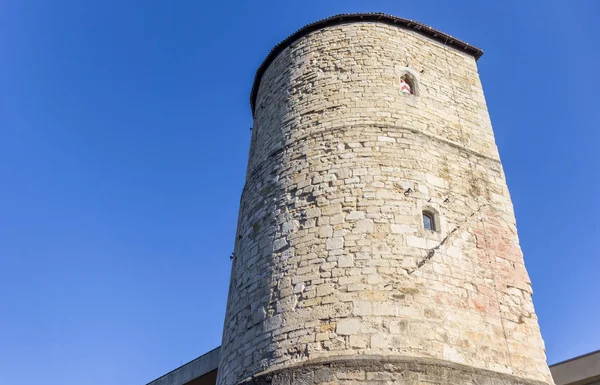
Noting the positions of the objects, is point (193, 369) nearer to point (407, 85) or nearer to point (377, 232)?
point (377, 232)

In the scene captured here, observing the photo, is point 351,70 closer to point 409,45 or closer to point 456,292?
point 409,45

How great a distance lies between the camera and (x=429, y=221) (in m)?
7.26

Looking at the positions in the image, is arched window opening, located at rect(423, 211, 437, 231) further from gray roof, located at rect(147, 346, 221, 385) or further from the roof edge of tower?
gray roof, located at rect(147, 346, 221, 385)

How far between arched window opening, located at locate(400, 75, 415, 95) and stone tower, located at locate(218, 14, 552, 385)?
0.02 meters

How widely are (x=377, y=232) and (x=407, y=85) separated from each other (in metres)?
3.07

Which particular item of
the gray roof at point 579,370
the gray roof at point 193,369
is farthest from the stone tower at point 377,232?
the gray roof at point 193,369

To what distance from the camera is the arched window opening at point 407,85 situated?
8.74 meters

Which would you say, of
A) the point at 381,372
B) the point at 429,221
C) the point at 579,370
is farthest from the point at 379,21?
the point at 579,370

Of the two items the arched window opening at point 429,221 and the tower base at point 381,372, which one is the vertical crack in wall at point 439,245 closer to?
the arched window opening at point 429,221

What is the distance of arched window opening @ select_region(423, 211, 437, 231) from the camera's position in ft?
23.6

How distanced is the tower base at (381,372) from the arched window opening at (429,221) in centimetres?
183

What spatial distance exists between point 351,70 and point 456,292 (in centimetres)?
399

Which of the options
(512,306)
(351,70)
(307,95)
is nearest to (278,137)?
(307,95)

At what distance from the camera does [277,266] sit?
7211mm
